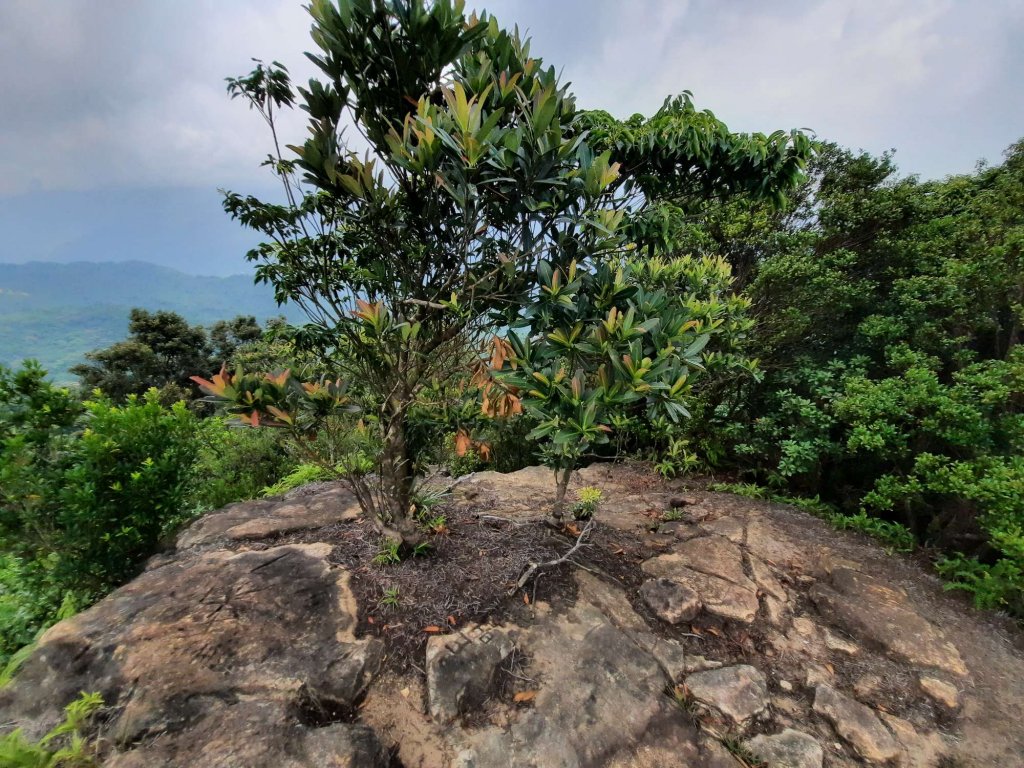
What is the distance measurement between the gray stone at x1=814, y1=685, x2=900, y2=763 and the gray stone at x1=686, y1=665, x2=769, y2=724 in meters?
0.29

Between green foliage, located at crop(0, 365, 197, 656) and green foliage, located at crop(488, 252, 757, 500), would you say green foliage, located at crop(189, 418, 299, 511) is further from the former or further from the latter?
green foliage, located at crop(488, 252, 757, 500)

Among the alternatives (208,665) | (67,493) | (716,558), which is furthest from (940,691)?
(67,493)

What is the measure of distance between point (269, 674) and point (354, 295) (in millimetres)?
2062

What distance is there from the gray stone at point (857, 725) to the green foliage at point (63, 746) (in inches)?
134

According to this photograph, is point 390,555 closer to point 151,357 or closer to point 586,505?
point 586,505

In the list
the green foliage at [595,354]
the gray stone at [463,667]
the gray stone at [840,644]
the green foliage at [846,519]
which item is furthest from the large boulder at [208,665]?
the green foliage at [846,519]

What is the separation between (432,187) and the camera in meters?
2.36

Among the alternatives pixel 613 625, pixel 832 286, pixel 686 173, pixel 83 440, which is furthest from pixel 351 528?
pixel 832 286

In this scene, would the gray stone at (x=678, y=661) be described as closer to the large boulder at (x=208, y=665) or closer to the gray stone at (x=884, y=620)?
the gray stone at (x=884, y=620)

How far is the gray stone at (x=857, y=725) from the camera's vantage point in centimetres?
212

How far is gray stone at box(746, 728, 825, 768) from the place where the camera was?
2.06 metres

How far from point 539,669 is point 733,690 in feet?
3.56

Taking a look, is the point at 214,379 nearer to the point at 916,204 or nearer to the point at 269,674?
the point at 269,674

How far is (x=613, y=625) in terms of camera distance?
106 inches
